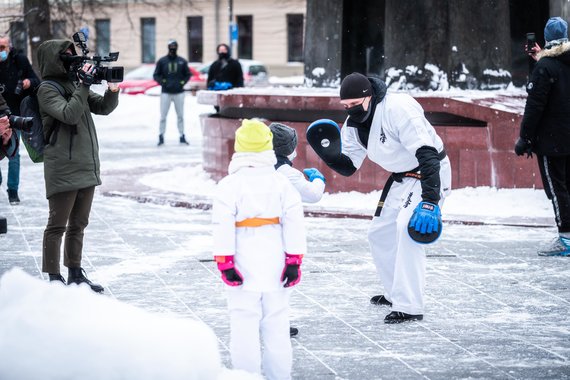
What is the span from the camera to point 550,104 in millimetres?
8742

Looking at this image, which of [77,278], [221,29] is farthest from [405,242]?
[221,29]

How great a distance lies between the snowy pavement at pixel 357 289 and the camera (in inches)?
225

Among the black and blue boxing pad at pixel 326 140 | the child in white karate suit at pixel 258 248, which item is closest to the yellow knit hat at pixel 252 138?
the child in white karate suit at pixel 258 248

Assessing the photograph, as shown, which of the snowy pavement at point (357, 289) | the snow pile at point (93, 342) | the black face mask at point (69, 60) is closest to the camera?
the snow pile at point (93, 342)

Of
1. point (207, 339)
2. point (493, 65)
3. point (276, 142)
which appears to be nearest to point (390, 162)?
point (276, 142)

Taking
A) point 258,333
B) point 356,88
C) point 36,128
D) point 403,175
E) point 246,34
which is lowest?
point 258,333

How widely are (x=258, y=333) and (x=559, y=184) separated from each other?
4407mm

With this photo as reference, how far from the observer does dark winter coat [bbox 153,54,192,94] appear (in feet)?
63.3

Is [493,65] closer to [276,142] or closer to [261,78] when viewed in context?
[276,142]

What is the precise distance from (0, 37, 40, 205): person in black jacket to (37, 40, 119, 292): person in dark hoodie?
4447 millimetres

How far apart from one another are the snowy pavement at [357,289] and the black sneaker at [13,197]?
11 centimetres

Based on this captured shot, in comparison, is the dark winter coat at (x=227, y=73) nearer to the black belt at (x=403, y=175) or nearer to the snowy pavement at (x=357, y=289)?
the snowy pavement at (x=357, y=289)

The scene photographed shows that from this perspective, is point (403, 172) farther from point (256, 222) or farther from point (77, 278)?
point (77, 278)

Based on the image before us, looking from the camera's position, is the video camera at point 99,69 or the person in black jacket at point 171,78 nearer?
the video camera at point 99,69
